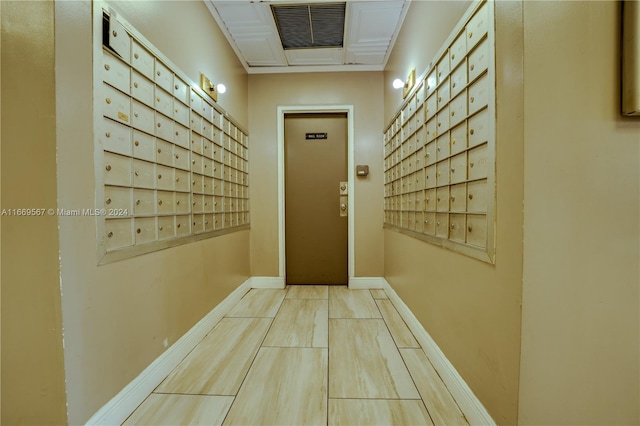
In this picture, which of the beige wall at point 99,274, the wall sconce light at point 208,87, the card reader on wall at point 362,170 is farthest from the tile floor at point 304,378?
the wall sconce light at point 208,87

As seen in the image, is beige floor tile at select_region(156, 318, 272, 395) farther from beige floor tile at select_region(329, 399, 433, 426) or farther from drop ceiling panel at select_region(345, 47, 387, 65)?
drop ceiling panel at select_region(345, 47, 387, 65)

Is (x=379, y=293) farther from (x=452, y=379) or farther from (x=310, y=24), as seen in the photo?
(x=310, y=24)

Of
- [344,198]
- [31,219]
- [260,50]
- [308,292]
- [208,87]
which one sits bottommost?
[308,292]

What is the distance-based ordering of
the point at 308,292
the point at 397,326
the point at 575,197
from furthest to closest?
the point at 308,292
the point at 397,326
the point at 575,197

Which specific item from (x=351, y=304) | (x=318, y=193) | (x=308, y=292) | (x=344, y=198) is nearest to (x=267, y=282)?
(x=308, y=292)

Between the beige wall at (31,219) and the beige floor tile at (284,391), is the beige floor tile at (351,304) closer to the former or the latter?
the beige floor tile at (284,391)

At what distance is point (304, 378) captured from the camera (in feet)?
4.20

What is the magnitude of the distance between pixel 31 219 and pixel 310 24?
216 centimetres

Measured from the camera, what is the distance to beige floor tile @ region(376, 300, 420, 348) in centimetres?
162

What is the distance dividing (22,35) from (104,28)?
0.82ft

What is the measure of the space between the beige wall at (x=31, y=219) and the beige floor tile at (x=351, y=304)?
5.18 feet

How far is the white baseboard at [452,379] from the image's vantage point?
969mm

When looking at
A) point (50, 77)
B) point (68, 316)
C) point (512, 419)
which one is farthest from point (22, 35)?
point (512, 419)

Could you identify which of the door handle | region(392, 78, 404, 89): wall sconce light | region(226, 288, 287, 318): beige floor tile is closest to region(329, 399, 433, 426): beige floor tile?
region(226, 288, 287, 318): beige floor tile
